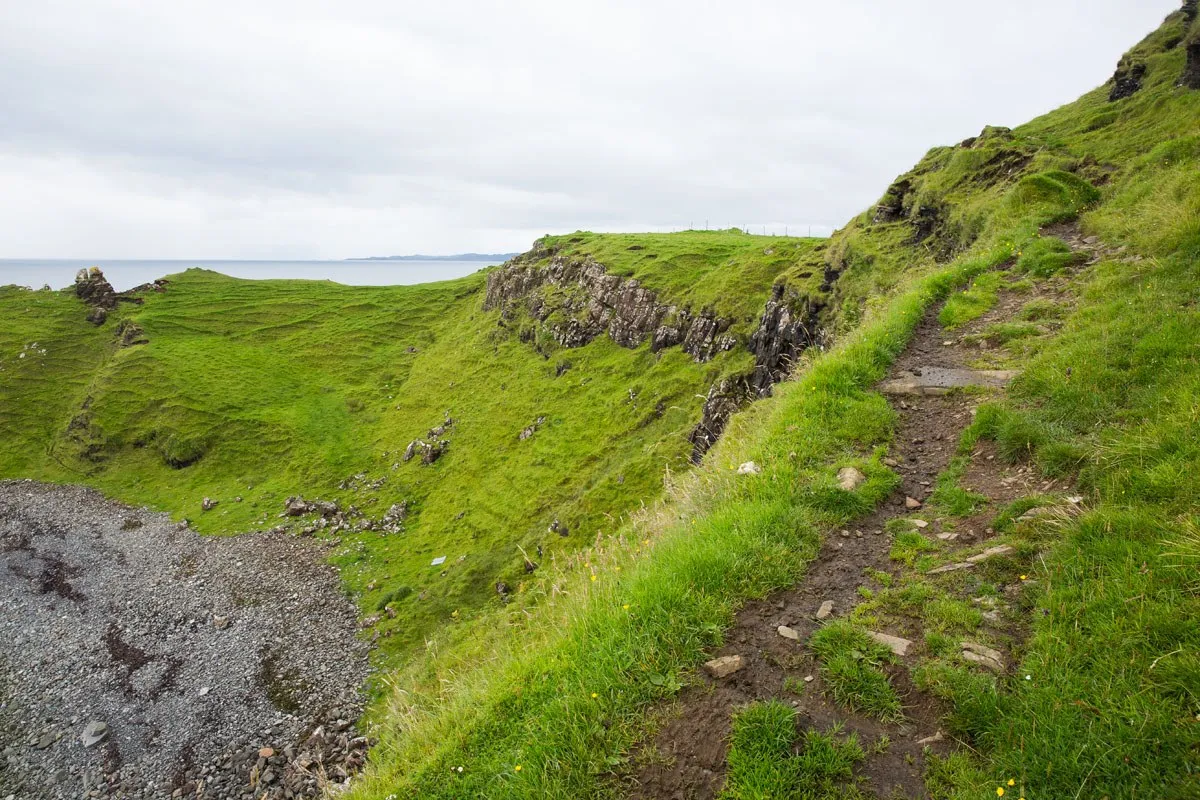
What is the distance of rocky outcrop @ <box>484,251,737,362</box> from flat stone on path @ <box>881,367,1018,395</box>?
4057 cm

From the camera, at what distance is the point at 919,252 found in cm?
3194

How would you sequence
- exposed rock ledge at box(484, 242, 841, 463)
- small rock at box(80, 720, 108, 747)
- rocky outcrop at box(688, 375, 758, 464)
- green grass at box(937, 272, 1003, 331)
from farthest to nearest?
exposed rock ledge at box(484, 242, 841, 463) → rocky outcrop at box(688, 375, 758, 464) → small rock at box(80, 720, 108, 747) → green grass at box(937, 272, 1003, 331)

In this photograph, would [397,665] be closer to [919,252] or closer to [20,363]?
[919,252]

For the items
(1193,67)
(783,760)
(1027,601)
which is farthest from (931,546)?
(1193,67)

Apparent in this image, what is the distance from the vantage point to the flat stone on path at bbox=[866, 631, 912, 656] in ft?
19.2

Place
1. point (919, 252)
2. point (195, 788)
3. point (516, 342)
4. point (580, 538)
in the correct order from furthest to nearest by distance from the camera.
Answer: point (516, 342), point (580, 538), point (919, 252), point (195, 788)

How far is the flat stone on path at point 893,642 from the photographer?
584cm

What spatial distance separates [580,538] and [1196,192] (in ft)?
109

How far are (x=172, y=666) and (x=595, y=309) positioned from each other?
191ft

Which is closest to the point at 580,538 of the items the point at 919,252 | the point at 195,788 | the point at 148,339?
the point at 195,788

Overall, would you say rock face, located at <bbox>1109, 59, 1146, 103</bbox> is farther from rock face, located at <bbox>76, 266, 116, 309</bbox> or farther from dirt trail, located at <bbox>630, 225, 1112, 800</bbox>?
rock face, located at <bbox>76, 266, 116, 309</bbox>

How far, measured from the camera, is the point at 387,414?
81.5 meters

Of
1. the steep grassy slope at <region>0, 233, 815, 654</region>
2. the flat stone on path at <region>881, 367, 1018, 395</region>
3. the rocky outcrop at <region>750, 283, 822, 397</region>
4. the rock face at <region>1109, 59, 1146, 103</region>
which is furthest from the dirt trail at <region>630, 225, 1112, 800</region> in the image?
the rock face at <region>1109, 59, 1146, 103</region>

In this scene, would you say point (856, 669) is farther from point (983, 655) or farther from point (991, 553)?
point (991, 553)
